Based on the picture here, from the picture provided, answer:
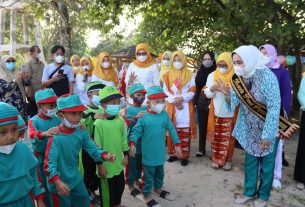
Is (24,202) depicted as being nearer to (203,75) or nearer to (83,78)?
(203,75)

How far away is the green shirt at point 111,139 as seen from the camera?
3.35m

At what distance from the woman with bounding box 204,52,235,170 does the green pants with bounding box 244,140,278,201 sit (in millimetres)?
1145

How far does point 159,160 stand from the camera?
3.88 m

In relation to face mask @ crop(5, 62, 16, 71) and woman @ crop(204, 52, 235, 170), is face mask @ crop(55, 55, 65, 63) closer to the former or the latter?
face mask @ crop(5, 62, 16, 71)

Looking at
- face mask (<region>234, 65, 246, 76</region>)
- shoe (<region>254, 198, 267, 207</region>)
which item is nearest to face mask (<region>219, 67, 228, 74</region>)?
face mask (<region>234, 65, 246, 76</region>)

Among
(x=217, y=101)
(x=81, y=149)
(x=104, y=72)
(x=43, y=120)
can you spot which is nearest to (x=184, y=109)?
(x=217, y=101)

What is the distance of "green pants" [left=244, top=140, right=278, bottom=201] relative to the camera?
149 inches

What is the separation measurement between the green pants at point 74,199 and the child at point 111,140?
34 centimetres

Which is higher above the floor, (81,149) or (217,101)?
(217,101)

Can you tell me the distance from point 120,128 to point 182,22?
23.1ft

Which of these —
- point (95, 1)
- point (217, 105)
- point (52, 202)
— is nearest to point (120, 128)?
point (52, 202)

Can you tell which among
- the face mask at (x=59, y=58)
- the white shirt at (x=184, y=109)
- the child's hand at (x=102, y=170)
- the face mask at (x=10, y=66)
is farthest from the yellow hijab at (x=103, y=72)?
the child's hand at (x=102, y=170)

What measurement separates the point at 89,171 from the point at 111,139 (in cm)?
70

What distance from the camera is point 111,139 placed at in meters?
3.38
